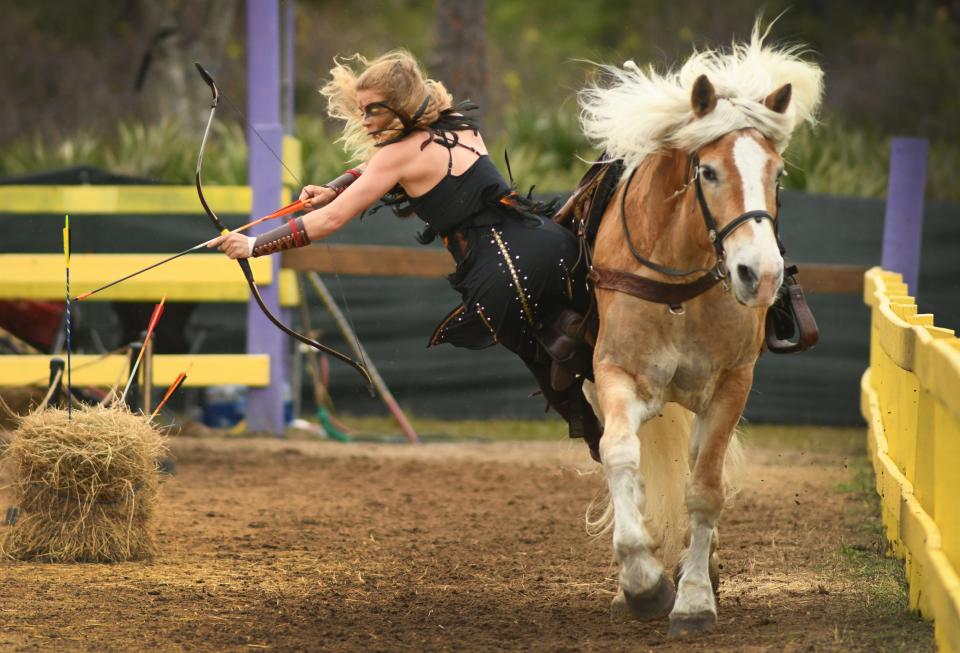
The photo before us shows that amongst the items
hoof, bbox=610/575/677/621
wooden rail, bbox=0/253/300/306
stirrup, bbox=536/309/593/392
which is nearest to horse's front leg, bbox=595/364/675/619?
→ hoof, bbox=610/575/677/621

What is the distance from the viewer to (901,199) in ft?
28.2

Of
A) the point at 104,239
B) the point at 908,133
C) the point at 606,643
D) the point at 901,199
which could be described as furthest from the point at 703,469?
the point at 908,133

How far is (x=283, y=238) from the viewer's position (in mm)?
5164

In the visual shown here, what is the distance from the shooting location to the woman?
5.16 m

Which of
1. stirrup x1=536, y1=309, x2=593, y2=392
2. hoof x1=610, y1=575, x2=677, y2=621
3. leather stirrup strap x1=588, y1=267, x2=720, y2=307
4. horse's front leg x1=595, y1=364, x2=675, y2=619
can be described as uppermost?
leather stirrup strap x1=588, y1=267, x2=720, y2=307

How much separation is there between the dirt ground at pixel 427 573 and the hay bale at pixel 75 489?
14 centimetres

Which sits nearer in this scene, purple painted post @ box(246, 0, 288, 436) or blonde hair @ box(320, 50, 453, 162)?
blonde hair @ box(320, 50, 453, 162)

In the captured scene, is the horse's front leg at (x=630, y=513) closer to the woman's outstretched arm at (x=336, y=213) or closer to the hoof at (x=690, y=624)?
the hoof at (x=690, y=624)

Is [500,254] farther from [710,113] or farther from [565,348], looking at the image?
[710,113]

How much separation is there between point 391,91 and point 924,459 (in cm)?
236

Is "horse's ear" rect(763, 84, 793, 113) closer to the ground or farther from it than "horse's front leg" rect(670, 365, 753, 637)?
farther from it

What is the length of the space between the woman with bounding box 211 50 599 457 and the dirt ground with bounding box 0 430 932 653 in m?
1.02

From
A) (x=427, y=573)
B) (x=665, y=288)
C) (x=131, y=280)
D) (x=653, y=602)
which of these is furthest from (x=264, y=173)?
(x=653, y=602)

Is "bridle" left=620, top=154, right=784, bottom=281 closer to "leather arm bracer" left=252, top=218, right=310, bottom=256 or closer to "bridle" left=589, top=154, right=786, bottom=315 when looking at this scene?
"bridle" left=589, top=154, right=786, bottom=315
